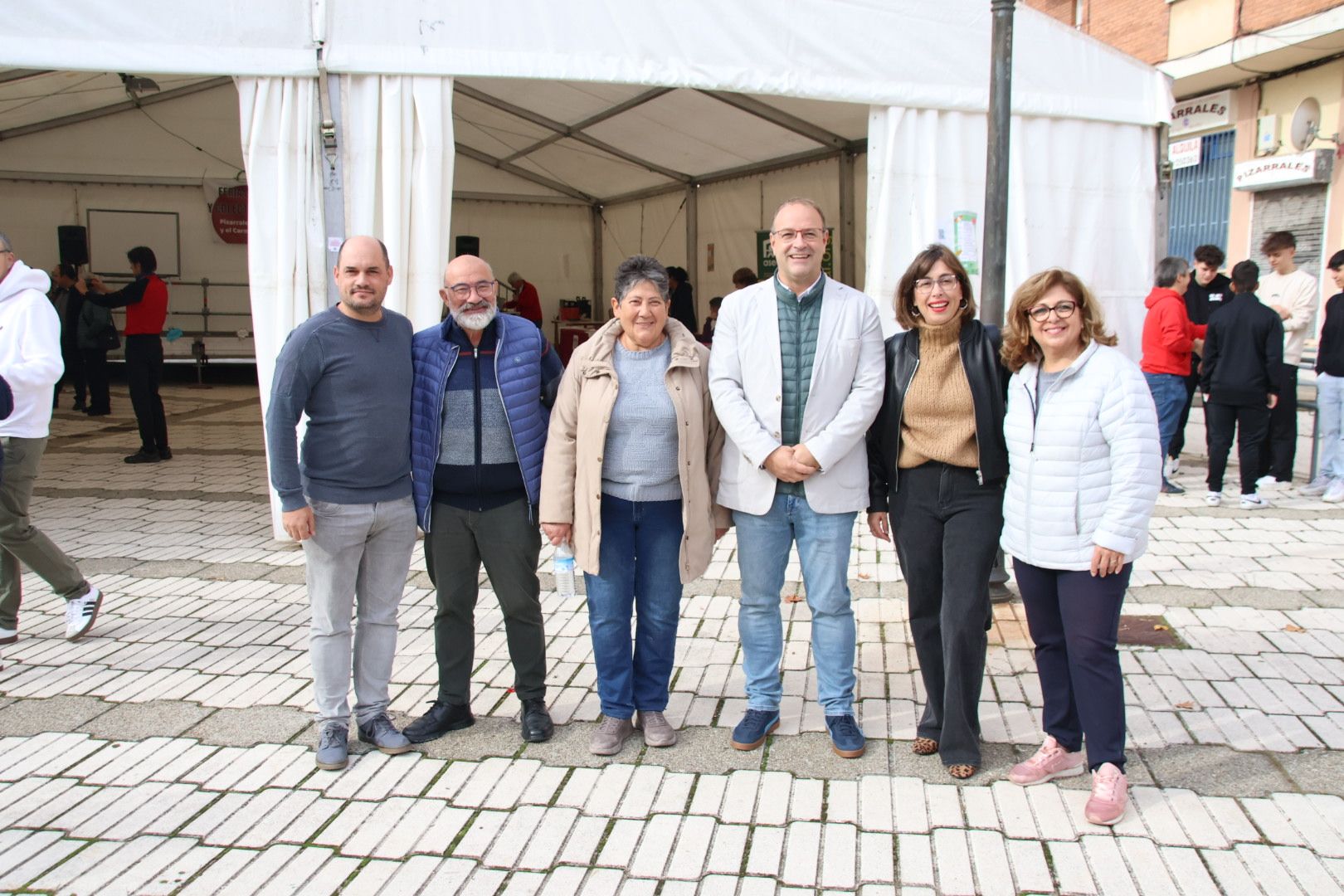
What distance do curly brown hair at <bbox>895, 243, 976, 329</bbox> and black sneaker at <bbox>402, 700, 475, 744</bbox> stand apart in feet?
7.02

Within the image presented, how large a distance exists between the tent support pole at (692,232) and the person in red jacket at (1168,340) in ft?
24.1

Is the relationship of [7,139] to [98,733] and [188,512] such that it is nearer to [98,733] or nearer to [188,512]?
[188,512]

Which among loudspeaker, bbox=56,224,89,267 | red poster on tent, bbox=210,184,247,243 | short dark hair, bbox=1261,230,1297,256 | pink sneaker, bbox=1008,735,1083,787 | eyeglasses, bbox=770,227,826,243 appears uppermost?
red poster on tent, bbox=210,184,247,243

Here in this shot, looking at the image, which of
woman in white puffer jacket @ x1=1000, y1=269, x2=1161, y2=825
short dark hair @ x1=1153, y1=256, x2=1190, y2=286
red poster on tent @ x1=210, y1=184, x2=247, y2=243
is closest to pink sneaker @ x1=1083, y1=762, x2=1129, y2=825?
woman in white puffer jacket @ x1=1000, y1=269, x2=1161, y2=825

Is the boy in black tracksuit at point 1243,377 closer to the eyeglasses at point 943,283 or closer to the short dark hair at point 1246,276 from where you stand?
the short dark hair at point 1246,276

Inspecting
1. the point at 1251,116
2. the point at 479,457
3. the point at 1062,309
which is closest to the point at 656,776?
the point at 479,457

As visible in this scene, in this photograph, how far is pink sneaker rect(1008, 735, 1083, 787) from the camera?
137 inches

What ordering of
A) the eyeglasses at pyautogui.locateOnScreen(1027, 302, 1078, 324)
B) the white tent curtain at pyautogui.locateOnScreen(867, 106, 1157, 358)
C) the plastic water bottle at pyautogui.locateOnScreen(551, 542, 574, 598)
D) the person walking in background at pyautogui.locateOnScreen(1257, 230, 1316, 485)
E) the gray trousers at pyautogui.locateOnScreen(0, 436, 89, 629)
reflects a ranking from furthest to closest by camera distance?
the person walking in background at pyautogui.locateOnScreen(1257, 230, 1316, 485), the white tent curtain at pyautogui.locateOnScreen(867, 106, 1157, 358), the gray trousers at pyautogui.locateOnScreen(0, 436, 89, 629), the plastic water bottle at pyautogui.locateOnScreen(551, 542, 574, 598), the eyeglasses at pyautogui.locateOnScreen(1027, 302, 1078, 324)

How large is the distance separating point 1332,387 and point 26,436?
8.19 meters

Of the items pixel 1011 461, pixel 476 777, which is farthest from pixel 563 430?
pixel 1011 461

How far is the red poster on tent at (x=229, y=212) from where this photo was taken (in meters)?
16.5

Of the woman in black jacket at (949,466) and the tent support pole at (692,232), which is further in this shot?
the tent support pole at (692,232)

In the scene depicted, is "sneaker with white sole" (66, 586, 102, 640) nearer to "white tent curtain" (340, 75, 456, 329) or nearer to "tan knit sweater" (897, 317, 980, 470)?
"white tent curtain" (340, 75, 456, 329)

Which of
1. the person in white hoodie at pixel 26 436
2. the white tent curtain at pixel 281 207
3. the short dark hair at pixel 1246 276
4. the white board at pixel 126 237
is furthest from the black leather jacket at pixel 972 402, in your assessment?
the white board at pixel 126 237
